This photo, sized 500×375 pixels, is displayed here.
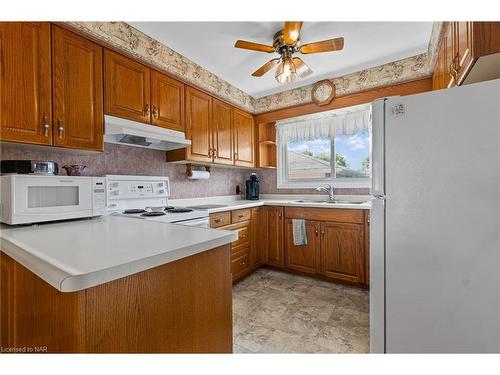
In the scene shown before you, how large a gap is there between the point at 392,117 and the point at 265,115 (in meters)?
2.39

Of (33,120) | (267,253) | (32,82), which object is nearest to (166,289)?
(33,120)

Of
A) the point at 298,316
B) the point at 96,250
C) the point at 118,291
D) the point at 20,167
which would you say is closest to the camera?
the point at 118,291

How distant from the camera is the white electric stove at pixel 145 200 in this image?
5.85ft

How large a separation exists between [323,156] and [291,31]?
1837mm

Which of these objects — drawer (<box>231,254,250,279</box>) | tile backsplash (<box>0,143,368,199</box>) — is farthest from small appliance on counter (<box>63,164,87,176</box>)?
drawer (<box>231,254,250,279</box>)

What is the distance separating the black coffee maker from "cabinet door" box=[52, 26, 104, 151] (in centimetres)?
203

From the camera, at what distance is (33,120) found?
1.29 metres

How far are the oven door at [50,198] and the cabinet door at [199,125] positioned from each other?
106 cm

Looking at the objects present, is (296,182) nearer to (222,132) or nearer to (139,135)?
(222,132)

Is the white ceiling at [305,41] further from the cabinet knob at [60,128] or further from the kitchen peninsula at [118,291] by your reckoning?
the kitchen peninsula at [118,291]

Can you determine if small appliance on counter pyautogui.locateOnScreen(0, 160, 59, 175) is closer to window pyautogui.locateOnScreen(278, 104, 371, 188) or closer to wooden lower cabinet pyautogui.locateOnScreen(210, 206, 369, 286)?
wooden lower cabinet pyautogui.locateOnScreen(210, 206, 369, 286)

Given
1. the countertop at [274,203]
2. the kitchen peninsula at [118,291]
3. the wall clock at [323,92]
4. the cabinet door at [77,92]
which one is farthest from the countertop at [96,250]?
the wall clock at [323,92]

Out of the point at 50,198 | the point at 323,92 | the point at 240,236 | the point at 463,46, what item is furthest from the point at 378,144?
the point at 323,92

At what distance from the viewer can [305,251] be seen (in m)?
2.59
